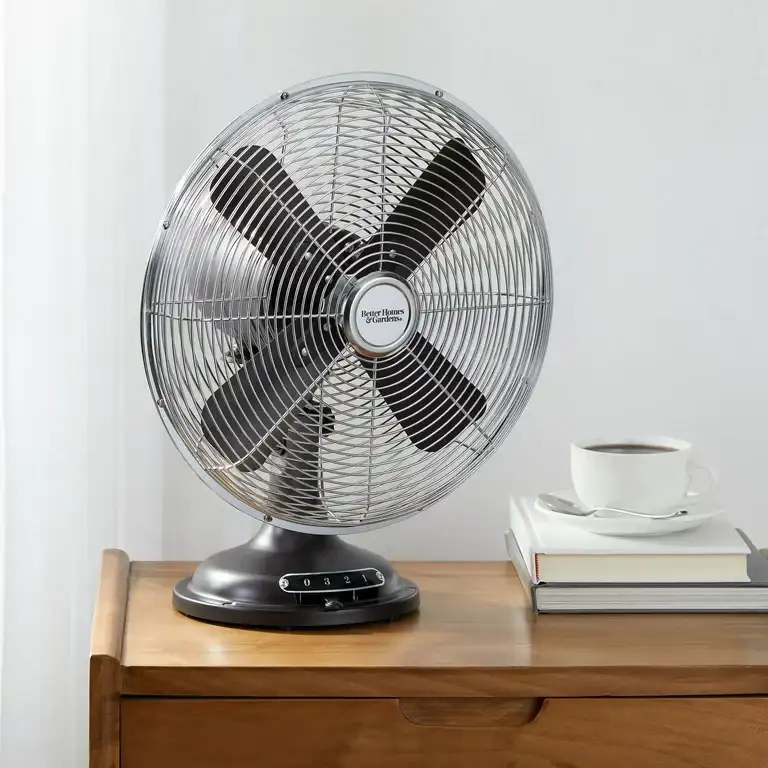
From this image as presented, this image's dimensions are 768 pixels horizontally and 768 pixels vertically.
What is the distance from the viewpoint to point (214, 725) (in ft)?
3.26

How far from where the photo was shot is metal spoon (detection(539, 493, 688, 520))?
49.1 inches

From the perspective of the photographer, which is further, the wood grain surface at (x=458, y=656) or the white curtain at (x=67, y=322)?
the white curtain at (x=67, y=322)

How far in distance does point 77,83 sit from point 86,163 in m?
0.09

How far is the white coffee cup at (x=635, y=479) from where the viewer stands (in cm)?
124

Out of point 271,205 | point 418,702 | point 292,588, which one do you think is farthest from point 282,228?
point 418,702

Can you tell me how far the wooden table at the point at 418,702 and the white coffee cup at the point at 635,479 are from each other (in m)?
0.21

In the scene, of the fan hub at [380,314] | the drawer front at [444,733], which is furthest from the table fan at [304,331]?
the drawer front at [444,733]

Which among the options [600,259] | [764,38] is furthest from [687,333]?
[764,38]

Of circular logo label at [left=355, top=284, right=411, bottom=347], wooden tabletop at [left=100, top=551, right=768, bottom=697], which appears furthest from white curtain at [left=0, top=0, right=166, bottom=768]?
circular logo label at [left=355, top=284, right=411, bottom=347]

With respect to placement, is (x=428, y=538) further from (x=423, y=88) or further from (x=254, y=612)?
(x=423, y=88)

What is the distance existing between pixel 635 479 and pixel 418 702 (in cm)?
38

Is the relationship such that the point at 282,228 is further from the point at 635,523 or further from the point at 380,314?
the point at 635,523

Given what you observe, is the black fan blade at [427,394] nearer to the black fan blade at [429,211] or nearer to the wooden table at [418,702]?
the black fan blade at [429,211]

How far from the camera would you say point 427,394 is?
1158 mm
